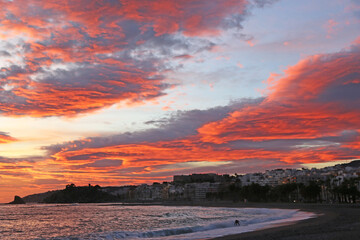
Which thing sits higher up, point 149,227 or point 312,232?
point 312,232

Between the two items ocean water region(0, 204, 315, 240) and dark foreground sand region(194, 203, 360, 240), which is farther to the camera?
ocean water region(0, 204, 315, 240)

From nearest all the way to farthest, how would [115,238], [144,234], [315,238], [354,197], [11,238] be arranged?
[315,238]
[115,238]
[144,234]
[11,238]
[354,197]

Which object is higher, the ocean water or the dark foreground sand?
the dark foreground sand

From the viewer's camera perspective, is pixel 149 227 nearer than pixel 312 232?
No

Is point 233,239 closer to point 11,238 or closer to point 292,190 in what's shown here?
point 11,238

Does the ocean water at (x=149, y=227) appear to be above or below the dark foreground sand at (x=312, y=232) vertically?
below

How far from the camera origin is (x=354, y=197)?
391 ft

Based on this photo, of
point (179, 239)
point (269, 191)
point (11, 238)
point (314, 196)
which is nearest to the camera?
point (179, 239)

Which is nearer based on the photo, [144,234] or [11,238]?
[144,234]

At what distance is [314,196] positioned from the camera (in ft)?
459

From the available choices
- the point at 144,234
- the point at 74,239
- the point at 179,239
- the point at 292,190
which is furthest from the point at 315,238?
the point at 292,190

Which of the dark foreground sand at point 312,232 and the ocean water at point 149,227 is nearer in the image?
the dark foreground sand at point 312,232

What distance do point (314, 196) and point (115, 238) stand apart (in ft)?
390

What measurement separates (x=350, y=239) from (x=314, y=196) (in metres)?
126
